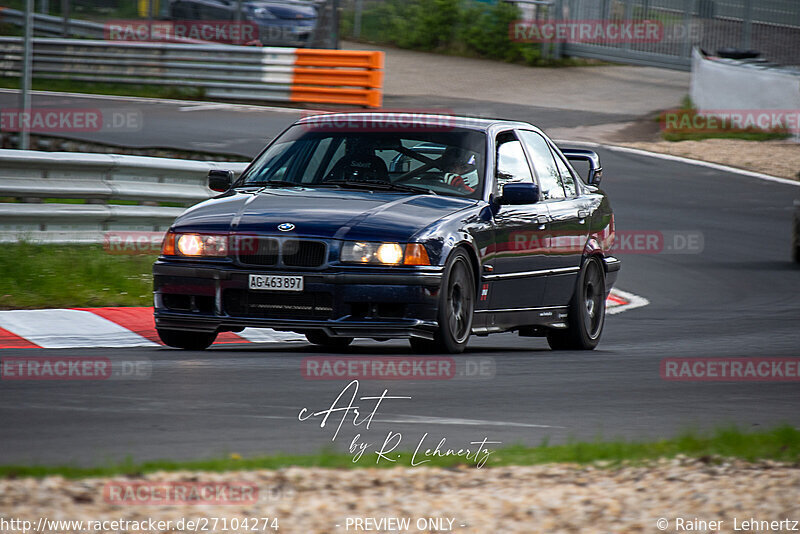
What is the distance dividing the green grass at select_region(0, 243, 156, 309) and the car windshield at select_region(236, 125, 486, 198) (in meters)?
1.83

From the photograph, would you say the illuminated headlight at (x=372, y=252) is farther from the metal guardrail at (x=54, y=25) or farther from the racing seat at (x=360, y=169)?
the metal guardrail at (x=54, y=25)

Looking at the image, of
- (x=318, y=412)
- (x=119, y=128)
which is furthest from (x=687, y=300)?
(x=119, y=128)

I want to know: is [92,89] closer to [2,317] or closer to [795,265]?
[795,265]

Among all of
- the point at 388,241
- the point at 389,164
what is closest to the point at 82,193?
the point at 389,164

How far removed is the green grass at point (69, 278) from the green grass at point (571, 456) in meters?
4.87

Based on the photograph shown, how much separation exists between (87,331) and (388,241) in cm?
232

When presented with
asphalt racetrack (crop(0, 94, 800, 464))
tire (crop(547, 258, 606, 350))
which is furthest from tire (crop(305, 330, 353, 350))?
tire (crop(547, 258, 606, 350))

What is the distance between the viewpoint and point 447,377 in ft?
24.0

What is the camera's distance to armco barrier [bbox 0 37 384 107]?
86.6ft

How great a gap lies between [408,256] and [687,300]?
6766mm

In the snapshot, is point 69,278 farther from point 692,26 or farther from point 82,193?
point 692,26

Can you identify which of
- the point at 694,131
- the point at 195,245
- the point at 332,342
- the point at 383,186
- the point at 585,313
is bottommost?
the point at 694,131

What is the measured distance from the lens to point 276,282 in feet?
24.8

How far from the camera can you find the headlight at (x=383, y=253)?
296 inches
